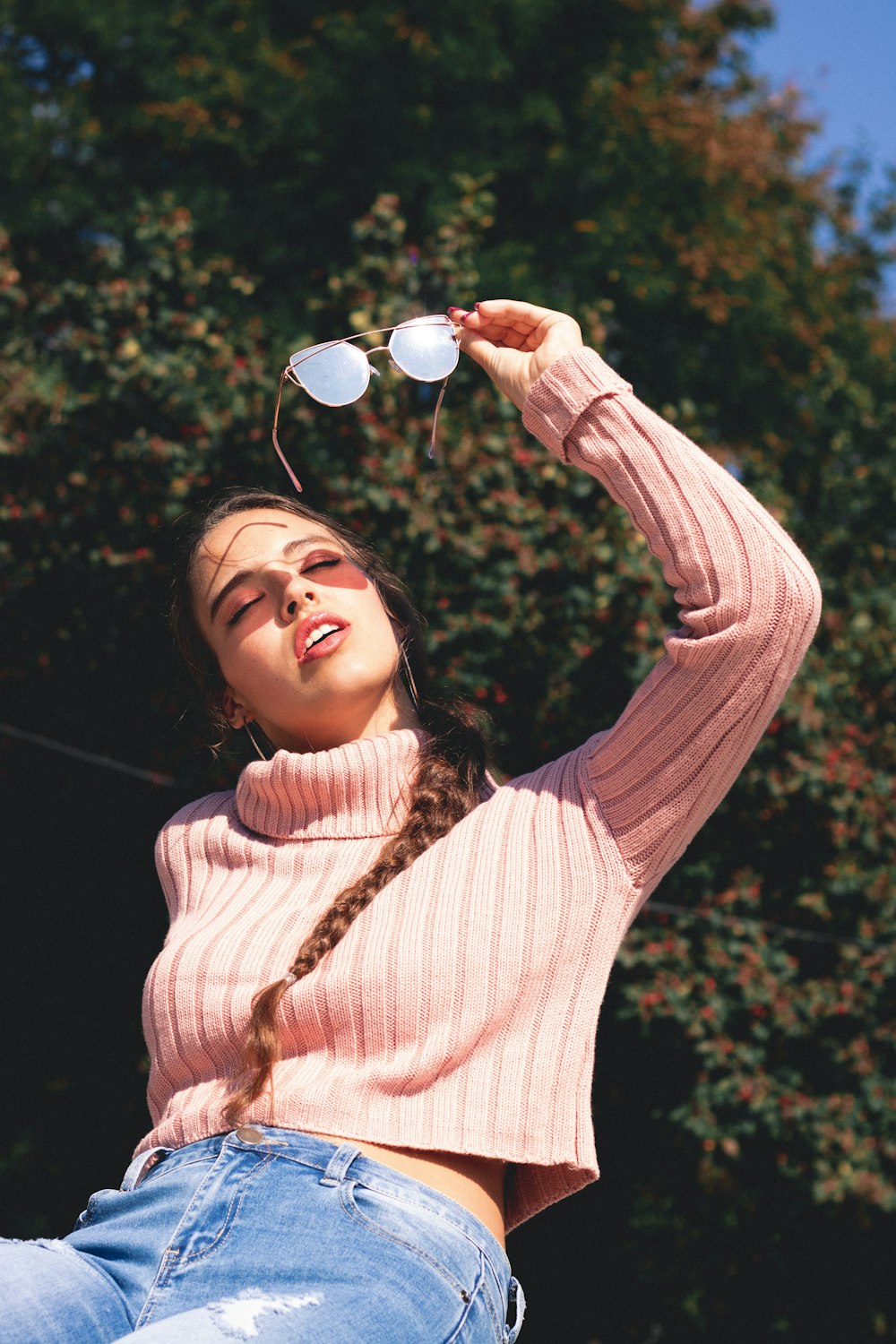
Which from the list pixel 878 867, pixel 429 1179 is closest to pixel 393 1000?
pixel 429 1179

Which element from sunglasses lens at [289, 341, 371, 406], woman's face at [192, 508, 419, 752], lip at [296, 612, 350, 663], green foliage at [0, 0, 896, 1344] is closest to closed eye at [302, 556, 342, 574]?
woman's face at [192, 508, 419, 752]

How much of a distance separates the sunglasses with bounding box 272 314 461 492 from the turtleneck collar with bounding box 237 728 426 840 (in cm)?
46

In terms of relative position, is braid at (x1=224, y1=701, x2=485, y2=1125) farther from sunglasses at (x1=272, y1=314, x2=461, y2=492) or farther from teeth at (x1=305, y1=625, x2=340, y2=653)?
sunglasses at (x1=272, y1=314, x2=461, y2=492)

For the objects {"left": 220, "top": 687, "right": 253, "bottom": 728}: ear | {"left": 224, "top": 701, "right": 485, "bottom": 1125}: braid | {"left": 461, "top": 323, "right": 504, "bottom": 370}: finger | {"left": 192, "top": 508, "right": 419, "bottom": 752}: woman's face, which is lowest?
{"left": 220, "top": 687, "right": 253, "bottom": 728}: ear

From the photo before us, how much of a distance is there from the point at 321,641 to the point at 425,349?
51 cm

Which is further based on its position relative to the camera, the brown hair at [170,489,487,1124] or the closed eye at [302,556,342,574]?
the closed eye at [302,556,342,574]

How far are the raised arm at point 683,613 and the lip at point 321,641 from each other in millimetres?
483

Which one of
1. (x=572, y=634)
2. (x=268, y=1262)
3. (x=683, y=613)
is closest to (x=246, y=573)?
(x=683, y=613)

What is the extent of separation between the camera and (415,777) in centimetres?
198

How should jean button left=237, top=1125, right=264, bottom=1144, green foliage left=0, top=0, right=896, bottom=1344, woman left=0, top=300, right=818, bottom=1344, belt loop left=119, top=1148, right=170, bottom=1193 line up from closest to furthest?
woman left=0, top=300, right=818, bottom=1344, jean button left=237, top=1125, right=264, bottom=1144, belt loop left=119, top=1148, right=170, bottom=1193, green foliage left=0, top=0, right=896, bottom=1344

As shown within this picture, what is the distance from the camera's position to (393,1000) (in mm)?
1603

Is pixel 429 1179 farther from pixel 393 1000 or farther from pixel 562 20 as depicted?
pixel 562 20

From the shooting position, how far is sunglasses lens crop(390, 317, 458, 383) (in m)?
1.91

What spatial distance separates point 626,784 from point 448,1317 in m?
0.72
